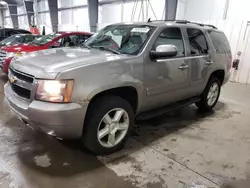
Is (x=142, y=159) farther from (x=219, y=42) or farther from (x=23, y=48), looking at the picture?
(x=23, y=48)

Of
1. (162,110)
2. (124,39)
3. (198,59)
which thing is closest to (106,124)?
(162,110)

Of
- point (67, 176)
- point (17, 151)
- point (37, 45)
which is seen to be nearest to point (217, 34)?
point (67, 176)

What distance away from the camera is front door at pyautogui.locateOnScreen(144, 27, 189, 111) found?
9.36ft

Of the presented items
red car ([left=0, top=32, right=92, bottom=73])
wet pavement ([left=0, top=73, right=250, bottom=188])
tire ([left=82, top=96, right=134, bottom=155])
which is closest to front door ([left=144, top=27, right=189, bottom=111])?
tire ([left=82, top=96, right=134, bottom=155])

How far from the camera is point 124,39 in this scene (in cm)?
309

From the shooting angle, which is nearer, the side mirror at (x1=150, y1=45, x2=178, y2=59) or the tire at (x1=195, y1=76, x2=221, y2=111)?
the side mirror at (x1=150, y1=45, x2=178, y2=59)

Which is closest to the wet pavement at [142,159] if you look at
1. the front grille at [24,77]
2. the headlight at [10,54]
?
the front grille at [24,77]

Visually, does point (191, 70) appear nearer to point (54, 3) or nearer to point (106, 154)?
point (106, 154)

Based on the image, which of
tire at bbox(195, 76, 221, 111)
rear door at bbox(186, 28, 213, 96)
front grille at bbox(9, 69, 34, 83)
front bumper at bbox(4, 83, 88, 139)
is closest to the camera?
front bumper at bbox(4, 83, 88, 139)

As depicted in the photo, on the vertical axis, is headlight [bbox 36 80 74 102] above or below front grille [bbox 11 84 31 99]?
above

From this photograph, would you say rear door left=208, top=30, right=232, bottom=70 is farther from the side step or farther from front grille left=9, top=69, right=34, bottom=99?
front grille left=9, top=69, right=34, bottom=99

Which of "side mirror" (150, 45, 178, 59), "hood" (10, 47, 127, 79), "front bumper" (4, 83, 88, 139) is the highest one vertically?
"side mirror" (150, 45, 178, 59)

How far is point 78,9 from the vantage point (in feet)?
48.7

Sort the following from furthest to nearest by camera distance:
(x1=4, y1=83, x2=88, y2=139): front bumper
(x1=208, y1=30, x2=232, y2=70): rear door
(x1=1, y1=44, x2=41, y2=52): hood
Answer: (x1=1, y1=44, x2=41, y2=52): hood < (x1=208, y1=30, x2=232, y2=70): rear door < (x1=4, y1=83, x2=88, y2=139): front bumper
